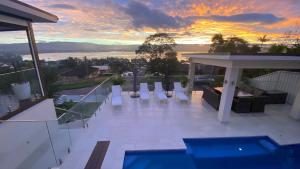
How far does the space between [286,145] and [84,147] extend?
6.69 meters

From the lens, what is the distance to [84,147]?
4.81m

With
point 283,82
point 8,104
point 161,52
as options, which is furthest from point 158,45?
point 8,104

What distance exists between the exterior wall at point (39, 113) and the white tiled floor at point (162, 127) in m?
1.43

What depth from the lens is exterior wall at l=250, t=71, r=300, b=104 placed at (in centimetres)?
845

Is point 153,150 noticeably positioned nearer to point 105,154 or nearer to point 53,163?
point 105,154

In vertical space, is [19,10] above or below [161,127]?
above

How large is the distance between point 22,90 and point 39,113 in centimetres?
90

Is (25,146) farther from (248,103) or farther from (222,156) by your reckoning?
(248,103)

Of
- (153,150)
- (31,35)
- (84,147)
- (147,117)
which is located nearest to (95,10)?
(31,35)

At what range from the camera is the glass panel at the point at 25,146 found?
11.7 feet

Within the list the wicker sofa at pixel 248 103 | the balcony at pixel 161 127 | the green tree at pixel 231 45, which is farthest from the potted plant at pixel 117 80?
the green tree at pixel 231 45

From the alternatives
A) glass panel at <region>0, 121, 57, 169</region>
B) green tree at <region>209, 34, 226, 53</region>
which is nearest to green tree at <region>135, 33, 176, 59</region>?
green tree at <region>209, 34, 226, 53</region>

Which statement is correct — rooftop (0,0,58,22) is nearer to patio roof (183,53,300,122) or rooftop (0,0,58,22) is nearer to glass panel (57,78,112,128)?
glass panel (57,78,112,128)

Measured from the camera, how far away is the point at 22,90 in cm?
475
